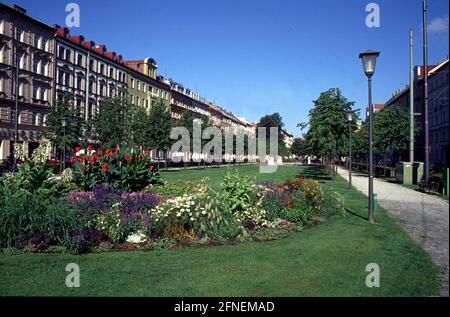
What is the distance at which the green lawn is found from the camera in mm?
4648

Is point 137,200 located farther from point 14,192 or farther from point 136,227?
point 14,192

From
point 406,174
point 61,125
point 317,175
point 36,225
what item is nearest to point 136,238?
point 36,225

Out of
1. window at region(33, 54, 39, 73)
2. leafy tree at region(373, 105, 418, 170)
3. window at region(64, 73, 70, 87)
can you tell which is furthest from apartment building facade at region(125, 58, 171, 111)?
leafy tree at region(373, 105, 418, 170)

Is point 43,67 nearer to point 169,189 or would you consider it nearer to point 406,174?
point 169,189

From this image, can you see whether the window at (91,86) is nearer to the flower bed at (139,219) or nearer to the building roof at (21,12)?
the building roof at (21,12)

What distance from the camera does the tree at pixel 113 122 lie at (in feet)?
131

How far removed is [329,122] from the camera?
2694 centimetres

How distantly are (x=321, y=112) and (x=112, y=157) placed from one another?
66.0ft

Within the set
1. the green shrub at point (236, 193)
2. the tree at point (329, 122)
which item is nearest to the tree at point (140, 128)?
the tree at point (329, 122)

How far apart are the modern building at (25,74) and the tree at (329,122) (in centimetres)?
2846

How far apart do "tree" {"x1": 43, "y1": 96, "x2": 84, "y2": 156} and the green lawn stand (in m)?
30.9

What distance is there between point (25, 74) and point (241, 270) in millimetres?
44212

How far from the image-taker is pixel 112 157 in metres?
11.2
